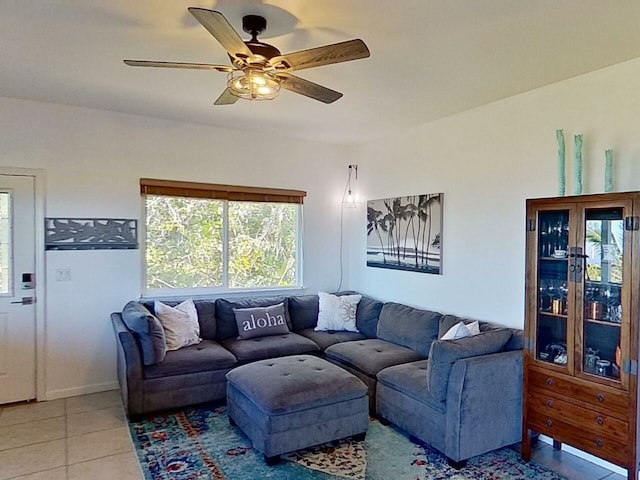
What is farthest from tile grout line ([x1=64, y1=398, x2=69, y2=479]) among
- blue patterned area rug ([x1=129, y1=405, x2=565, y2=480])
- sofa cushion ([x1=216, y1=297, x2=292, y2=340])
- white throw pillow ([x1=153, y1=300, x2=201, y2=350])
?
sofa cushion ([x1=216, y1=297, x2=292, y2=340])

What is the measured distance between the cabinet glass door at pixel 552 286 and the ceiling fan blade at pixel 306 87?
159 centimetres

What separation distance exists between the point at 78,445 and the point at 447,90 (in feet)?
12.3

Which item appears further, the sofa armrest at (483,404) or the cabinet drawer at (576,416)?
the sofa armrest at (483,404)

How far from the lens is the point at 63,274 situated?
3963 mm

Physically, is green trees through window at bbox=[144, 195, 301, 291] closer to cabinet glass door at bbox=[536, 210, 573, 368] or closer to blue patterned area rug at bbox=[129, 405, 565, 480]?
blue patterned area rug at bbox=[129, 405, 565, 480]

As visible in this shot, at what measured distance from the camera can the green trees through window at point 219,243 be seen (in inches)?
175

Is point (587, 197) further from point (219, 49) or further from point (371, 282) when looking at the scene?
point (371, 282)

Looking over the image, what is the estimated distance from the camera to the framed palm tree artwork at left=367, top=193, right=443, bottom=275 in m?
4.29

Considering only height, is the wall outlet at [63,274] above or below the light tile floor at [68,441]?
above

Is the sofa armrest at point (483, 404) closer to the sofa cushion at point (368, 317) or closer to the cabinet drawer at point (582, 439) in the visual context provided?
the cabinet drawer at point (582, 439)

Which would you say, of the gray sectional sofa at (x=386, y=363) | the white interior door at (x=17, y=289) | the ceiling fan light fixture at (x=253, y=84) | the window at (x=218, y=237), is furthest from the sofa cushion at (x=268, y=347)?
the ceiling fan light fixture at (x=253, y=84)

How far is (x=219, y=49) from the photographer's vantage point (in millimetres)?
2691

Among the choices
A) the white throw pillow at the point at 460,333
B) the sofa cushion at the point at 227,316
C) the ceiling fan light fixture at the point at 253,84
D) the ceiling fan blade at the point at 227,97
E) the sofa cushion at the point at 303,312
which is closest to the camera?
the ceiling fan light fixture at the point at 253,84

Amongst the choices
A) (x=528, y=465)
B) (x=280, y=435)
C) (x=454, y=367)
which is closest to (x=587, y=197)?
(x=454, y=367)
